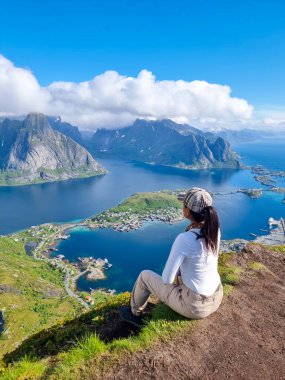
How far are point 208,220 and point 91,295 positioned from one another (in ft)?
290

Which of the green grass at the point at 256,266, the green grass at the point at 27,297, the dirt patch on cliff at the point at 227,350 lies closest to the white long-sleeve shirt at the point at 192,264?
the dirt patch on cliff at the point at 227,350

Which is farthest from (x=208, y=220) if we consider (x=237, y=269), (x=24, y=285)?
(x=24, y=285)

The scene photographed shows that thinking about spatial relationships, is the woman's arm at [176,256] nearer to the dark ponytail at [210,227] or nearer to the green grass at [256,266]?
the dark ponytail at [210,227]

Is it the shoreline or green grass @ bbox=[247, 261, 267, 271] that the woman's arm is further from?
the shoreline

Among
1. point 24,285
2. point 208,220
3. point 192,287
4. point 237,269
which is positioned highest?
point 208,220

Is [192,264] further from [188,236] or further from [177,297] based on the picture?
[177,297]

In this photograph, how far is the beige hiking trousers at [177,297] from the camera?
7.18 meters

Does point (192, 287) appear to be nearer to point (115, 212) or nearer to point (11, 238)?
point (11, 238)

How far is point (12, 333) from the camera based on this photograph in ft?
238

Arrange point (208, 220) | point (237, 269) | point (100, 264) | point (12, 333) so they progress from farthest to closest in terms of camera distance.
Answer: point (100, 264)
point (12, 333)
point (237, 269)
point (208, 220)

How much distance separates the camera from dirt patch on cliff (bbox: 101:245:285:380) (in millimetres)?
6215

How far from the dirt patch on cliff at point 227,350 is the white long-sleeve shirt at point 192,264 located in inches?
45.8

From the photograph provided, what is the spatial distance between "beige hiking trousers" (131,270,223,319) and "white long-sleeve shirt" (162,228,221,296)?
23cm

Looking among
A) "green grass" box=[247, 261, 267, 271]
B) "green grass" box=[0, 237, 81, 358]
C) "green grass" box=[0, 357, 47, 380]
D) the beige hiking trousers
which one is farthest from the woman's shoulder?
"green grass" box=[0, 237, 81, 358]
